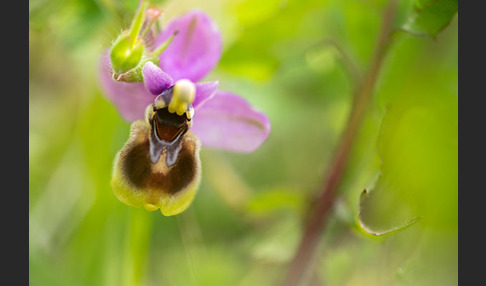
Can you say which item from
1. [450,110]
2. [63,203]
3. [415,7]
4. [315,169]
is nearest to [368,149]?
[450,110]

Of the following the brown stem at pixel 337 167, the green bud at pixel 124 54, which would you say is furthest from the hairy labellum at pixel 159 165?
the brown stem at pixel 337 167

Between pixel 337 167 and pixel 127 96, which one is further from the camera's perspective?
pixel 337 167

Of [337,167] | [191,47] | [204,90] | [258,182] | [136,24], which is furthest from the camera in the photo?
[258,182]

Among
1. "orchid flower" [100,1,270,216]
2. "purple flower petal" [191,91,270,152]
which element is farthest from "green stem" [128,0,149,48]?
"purple flower petal" [191,91,270,152]

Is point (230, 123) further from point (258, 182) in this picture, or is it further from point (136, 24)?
point (258, 182)

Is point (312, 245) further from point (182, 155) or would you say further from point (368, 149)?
point (182, 155)

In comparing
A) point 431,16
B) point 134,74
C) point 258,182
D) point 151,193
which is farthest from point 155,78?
point 258,182
